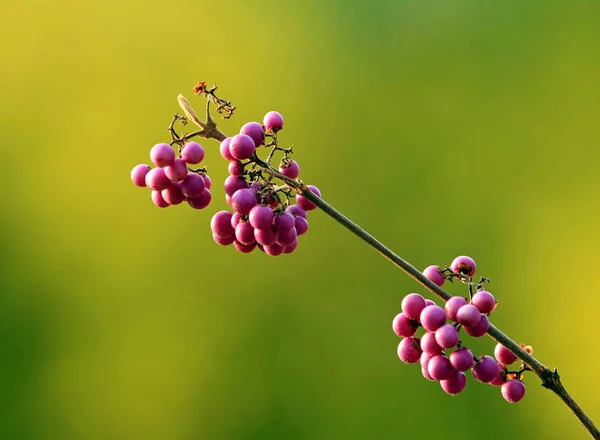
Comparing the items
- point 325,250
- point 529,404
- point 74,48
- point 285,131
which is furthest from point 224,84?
point 529,404

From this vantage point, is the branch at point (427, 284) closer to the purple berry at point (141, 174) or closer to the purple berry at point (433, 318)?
the purple berry at point (433, 318)

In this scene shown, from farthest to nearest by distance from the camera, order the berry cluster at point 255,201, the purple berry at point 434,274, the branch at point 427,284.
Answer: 1. the purple berry at point 434,274
2. the berry cluster at point 255,201
3. the branch at point 427,284

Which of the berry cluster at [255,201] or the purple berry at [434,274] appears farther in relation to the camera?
the purple berry at [434,274]

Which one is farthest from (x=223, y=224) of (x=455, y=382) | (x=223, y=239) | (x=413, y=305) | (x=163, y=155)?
(x=455, y=382)

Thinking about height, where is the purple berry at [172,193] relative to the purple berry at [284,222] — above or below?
below

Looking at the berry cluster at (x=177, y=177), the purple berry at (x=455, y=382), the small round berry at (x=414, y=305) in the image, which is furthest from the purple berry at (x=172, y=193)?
the purple berry at (x=455, y=382)

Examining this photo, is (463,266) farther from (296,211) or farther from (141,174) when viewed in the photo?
(141,174)

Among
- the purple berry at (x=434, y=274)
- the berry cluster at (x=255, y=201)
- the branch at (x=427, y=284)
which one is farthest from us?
the purple berry at (x=434, y=274)
